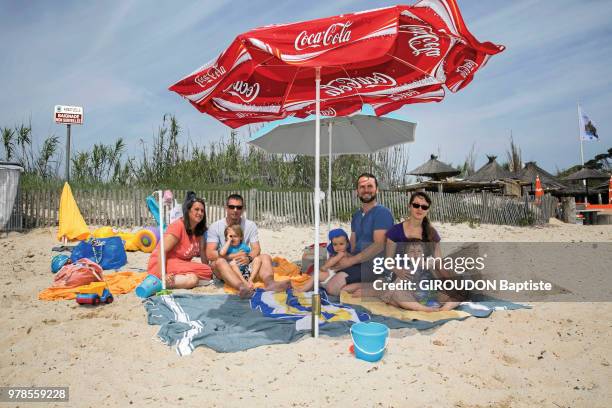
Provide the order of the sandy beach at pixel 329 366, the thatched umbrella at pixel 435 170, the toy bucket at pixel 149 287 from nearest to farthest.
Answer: the sandy beach at pixel 329 366, the toy bucket at pixel 149 287, the thatched umbrella at pixel 435 170

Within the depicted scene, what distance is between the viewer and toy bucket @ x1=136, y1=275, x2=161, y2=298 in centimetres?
401

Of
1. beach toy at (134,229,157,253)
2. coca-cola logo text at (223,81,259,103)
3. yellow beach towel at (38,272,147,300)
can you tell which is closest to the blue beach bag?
beach toy at (134,229,157,253)

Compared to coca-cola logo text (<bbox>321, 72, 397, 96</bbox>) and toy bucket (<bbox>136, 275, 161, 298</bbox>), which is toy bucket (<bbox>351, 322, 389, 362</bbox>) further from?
toy bucket (<bbox>136, 275, 161, 298</bbox>)

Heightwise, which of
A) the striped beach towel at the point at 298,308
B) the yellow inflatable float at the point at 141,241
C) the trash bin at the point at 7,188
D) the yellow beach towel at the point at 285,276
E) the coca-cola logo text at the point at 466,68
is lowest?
the striped beach towel at the point at 298,308

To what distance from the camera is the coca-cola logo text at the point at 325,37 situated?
7.73 feet

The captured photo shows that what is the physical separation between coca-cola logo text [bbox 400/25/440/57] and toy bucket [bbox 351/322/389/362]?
217 centimetres

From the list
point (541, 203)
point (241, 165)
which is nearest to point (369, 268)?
point (241, 165)

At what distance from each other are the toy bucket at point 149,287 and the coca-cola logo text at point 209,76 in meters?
2.36

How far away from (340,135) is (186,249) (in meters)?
2.75

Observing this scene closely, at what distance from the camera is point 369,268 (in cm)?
402

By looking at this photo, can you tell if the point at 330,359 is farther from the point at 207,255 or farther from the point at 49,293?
the point at 49,293

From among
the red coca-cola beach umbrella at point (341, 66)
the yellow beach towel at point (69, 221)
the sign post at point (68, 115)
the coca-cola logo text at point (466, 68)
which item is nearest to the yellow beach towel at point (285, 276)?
the red coca-cola beach umbrella at point (341, 66)

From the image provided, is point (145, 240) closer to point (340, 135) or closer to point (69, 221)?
point (69, 221)

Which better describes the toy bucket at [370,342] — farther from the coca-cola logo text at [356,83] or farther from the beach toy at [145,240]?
the beach toy at [145,240]
